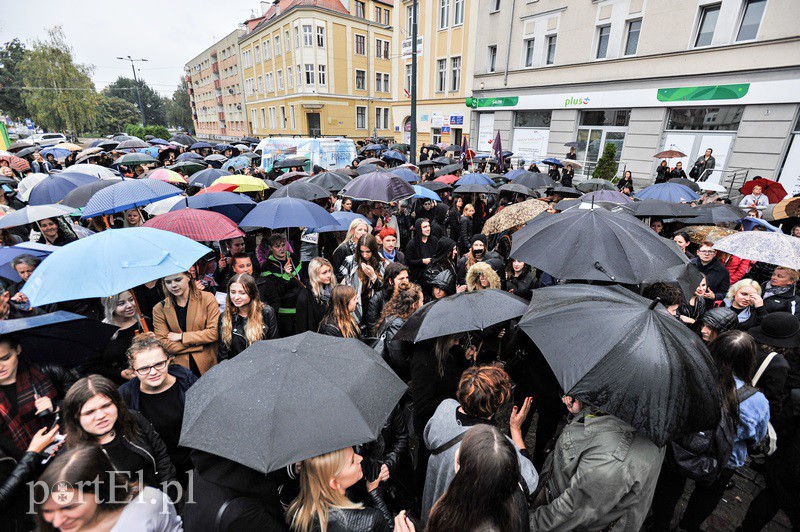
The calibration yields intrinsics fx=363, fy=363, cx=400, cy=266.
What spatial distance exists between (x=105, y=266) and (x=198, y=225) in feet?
5.25

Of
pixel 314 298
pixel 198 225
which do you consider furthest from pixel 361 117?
pixel 314 298

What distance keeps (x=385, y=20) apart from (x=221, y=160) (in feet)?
125

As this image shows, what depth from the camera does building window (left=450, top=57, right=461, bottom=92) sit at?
25484mm

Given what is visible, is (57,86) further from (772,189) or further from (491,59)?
(772,189)

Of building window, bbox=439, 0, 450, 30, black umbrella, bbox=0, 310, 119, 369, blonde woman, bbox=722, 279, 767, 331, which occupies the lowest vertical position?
blonde woman, bbox=722, 279, 767, 331

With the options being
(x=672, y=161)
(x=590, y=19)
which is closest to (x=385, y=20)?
(x=590, y=19)

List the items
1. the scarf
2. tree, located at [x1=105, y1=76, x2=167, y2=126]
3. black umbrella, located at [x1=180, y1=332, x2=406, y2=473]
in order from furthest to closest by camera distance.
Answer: tree, located at [x1=105, y1=76, x2=167, y2=126] < the scarf < black umbrella, located at [x1=180, y1=332, x2=406, y2=473]

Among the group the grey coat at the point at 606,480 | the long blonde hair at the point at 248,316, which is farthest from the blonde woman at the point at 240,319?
the grey coat at the point at 606,480

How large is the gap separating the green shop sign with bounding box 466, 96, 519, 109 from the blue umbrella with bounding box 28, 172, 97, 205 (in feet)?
70.8

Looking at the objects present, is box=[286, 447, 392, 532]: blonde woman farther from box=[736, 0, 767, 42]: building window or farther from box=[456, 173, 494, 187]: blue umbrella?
box=[736, 0, 767, 42]: building window

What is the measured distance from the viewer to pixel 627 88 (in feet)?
56.3

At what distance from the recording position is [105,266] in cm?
295

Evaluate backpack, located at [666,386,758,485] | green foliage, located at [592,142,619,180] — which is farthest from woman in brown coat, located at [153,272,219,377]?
green foliage, located at [592,142,619,180]

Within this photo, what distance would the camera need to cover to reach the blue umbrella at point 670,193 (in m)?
7.10
